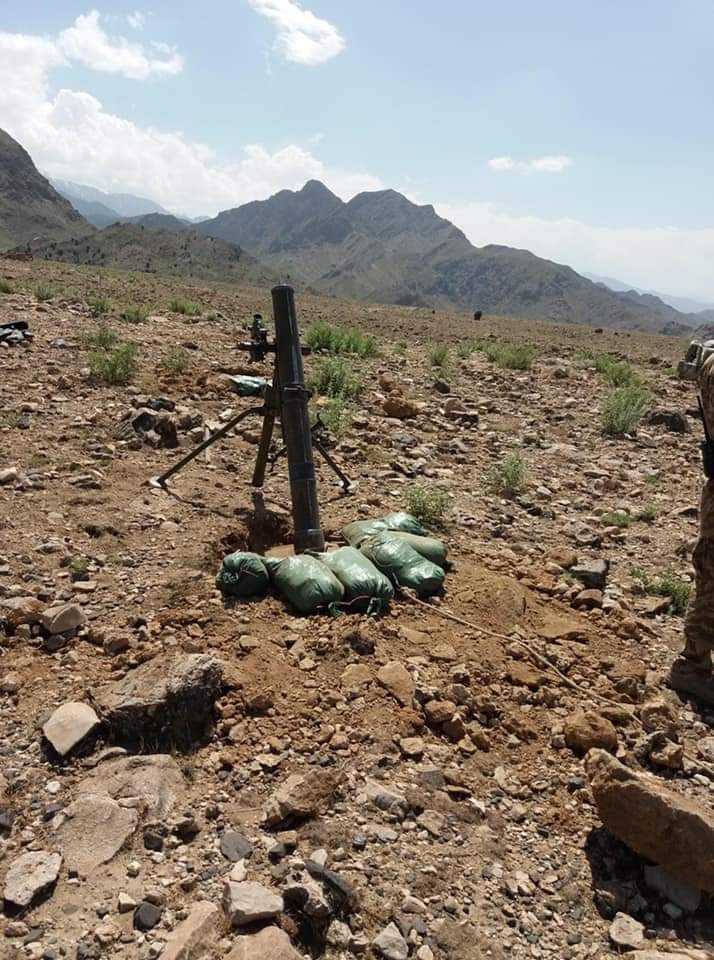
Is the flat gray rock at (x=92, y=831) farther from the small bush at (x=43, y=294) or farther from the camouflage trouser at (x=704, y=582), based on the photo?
the small bush at (x=43, y=294)

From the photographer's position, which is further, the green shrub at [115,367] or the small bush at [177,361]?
the small bush at [177,361]

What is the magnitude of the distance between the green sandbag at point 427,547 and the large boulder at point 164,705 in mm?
1625

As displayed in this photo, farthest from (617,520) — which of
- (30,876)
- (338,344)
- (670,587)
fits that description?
(338,344)

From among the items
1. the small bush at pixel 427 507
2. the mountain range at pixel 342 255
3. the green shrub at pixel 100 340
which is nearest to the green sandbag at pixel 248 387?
the green shrub at pixel 100 340

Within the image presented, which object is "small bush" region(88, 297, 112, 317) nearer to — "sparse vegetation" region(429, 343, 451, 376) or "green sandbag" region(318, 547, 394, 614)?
"sparse vegetation" region(429, 343, 451, 376)

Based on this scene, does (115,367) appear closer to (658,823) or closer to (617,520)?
(617,520)

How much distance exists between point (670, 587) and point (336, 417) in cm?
347

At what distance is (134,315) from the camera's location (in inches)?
409

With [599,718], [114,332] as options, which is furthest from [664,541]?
[114,332]

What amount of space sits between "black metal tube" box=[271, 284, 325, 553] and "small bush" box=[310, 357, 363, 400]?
313 cm

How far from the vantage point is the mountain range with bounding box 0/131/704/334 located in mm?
71750

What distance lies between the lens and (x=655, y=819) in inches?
96.0

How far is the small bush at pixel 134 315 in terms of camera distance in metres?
10.4

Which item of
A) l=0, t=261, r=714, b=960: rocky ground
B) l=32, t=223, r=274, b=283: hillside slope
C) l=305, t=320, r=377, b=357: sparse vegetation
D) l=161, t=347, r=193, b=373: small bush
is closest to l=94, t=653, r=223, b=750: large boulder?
l=0, t=261, r=714, b=960: rocky ground
